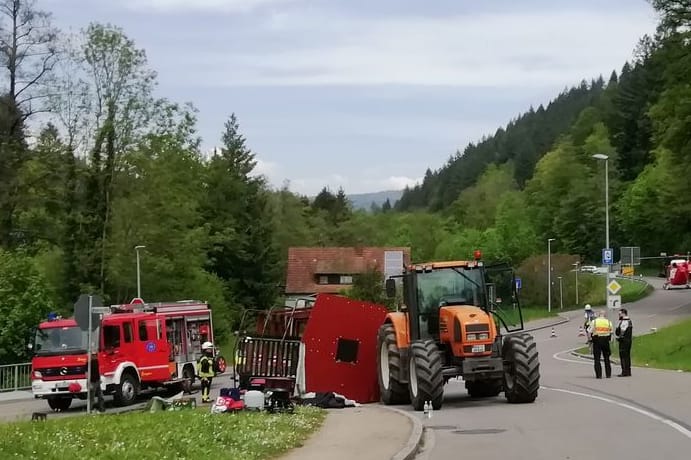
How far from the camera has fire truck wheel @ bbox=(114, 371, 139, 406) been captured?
29.0m

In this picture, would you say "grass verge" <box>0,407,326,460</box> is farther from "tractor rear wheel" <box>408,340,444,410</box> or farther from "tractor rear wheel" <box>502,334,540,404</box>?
"tractor rear wheel" <box>502,334,540,404</box>

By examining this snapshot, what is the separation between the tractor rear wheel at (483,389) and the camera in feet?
73.8

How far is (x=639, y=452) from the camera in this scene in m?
12.5

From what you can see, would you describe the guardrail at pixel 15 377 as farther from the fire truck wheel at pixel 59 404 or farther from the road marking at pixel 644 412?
the road marking at pixel 644 412

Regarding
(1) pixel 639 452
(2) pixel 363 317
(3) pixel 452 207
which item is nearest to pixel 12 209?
(2) pixel 363 317

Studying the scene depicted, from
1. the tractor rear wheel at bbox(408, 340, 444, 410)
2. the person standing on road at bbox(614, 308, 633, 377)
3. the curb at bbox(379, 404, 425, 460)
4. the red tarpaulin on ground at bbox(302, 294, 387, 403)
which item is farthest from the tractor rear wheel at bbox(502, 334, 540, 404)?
the person standing on road at bbox(614, 308, 633, 377)

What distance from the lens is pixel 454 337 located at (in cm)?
2006

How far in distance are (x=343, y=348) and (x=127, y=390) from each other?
913 cm

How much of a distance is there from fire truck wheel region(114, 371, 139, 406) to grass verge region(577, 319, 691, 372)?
53.5ft

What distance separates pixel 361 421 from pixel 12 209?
3394cm

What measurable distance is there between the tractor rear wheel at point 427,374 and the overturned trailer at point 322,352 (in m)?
3.76

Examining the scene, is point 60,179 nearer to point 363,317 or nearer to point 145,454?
point 363,317

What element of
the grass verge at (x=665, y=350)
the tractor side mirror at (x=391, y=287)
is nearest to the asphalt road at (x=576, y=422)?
the tractor side mirror at (x=391, y=287)

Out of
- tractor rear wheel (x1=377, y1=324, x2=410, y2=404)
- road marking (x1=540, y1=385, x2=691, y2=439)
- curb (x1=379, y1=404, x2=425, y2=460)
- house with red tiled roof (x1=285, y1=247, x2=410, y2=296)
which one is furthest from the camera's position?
house with red tiled roof (x1=285, y1=247, x2=410, y2=296)
